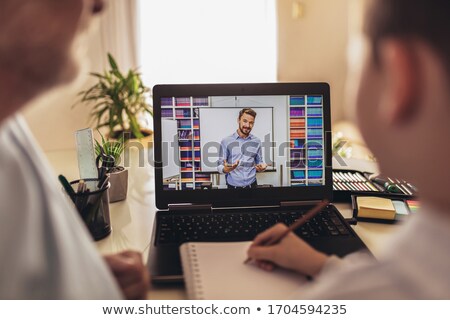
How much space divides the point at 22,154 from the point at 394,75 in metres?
0.31

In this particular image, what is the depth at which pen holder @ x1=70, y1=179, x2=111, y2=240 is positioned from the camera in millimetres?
761

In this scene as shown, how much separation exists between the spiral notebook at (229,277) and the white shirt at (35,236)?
193 millimetres

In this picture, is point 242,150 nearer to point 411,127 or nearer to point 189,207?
point 189,207

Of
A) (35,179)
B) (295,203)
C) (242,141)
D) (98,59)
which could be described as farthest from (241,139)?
(98,59)

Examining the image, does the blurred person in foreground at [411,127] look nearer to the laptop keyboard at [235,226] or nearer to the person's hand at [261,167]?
the laptop keyboard at [235,226]

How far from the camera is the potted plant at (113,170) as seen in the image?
0.94m

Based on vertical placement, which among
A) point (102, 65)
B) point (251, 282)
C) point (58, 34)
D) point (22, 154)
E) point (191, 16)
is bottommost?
point (251, 282)

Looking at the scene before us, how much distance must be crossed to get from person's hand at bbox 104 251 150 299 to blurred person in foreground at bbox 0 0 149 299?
4.7 inches

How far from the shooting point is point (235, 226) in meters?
0.78

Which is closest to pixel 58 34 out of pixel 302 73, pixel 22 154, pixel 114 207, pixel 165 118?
pixel 22 154

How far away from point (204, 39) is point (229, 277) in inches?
76.1

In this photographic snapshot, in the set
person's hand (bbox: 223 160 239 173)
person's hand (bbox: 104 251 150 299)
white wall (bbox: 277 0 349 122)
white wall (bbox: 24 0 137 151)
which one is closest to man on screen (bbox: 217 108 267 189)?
person's hand (bbox: 223 160 239 173)

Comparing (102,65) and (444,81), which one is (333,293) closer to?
(444,81)

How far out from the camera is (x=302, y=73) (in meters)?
2.60
